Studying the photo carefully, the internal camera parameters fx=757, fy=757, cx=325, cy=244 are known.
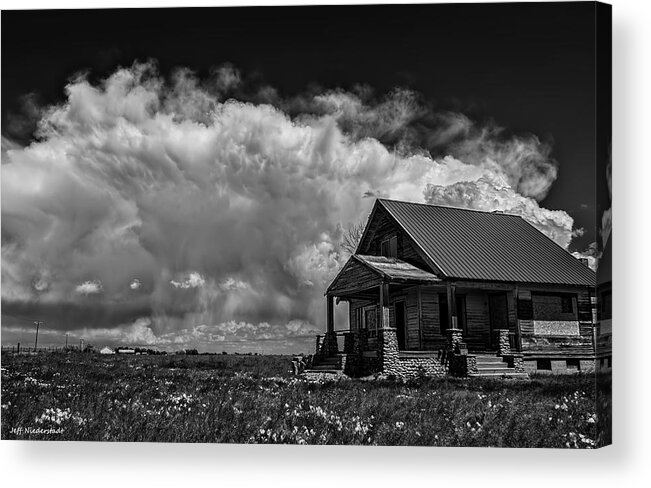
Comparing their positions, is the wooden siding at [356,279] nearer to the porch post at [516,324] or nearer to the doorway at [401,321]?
the doorway at [401,321]

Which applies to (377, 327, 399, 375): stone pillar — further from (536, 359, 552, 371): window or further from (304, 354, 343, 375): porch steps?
(536, 359, 552, 371): window

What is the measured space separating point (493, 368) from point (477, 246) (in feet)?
16.6

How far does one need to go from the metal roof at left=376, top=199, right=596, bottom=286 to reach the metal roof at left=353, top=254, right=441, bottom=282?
520 millimetres

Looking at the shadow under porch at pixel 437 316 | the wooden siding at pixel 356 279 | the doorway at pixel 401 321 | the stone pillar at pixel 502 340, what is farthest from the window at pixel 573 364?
the doorway at pixel 401 321

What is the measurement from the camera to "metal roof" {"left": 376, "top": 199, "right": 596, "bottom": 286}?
74.3ft

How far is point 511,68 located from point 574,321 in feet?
26.7

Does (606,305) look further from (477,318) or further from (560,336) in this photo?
(477,318)

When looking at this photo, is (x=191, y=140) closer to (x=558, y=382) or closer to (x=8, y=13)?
(x=8, y=13)

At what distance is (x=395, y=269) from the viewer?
78.1ft

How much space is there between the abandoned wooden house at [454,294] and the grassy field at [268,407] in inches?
95.0

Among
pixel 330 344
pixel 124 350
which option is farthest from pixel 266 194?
pixel 330 344

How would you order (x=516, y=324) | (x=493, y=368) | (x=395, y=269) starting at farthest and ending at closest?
1. (x=395, y=269)
2. (x=516, y=324)
3. (x=493, y=368)

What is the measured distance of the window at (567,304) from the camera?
21781 mm

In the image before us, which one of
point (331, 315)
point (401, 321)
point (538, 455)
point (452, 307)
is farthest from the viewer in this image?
point (401, 321)
